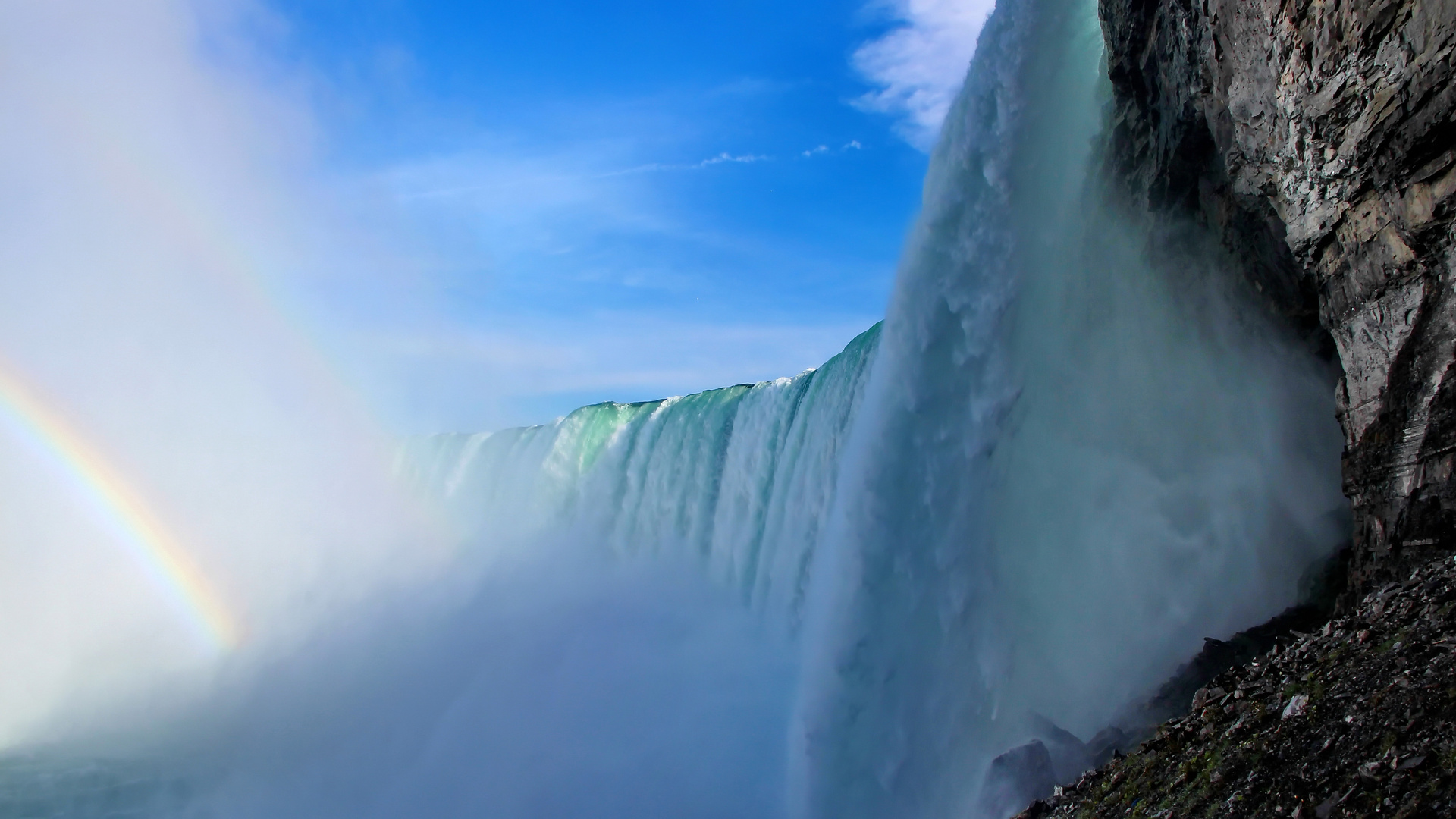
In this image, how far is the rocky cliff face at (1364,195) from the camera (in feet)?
20.1

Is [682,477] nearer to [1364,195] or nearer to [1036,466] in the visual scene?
[1036,466]

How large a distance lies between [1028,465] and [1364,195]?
16.4 ft

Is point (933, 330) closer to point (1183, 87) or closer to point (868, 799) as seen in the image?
point (1183, 87)

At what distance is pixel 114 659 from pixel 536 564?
34.1 feet

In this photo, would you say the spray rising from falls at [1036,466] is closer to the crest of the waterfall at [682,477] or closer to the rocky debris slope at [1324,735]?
the rocky debris slope at [1324,735]

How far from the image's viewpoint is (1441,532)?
643 cm

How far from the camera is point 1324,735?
4.41 meters

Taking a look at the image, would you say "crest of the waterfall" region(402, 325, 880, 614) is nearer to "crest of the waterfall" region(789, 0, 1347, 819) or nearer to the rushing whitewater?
the rushing whitewater

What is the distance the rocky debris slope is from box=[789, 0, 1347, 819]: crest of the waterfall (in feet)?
10.9

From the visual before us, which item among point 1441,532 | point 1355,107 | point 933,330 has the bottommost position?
point 1441,532

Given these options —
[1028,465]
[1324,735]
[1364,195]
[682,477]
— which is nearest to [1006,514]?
[1028,465]

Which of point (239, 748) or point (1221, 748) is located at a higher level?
point (239, 748)

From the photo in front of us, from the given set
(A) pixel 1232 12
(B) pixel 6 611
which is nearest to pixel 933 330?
(A) pixel 1232 12

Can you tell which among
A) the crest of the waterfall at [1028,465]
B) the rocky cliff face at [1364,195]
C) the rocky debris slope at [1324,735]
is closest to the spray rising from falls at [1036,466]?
the crest of the waterfall at [1028,465]
